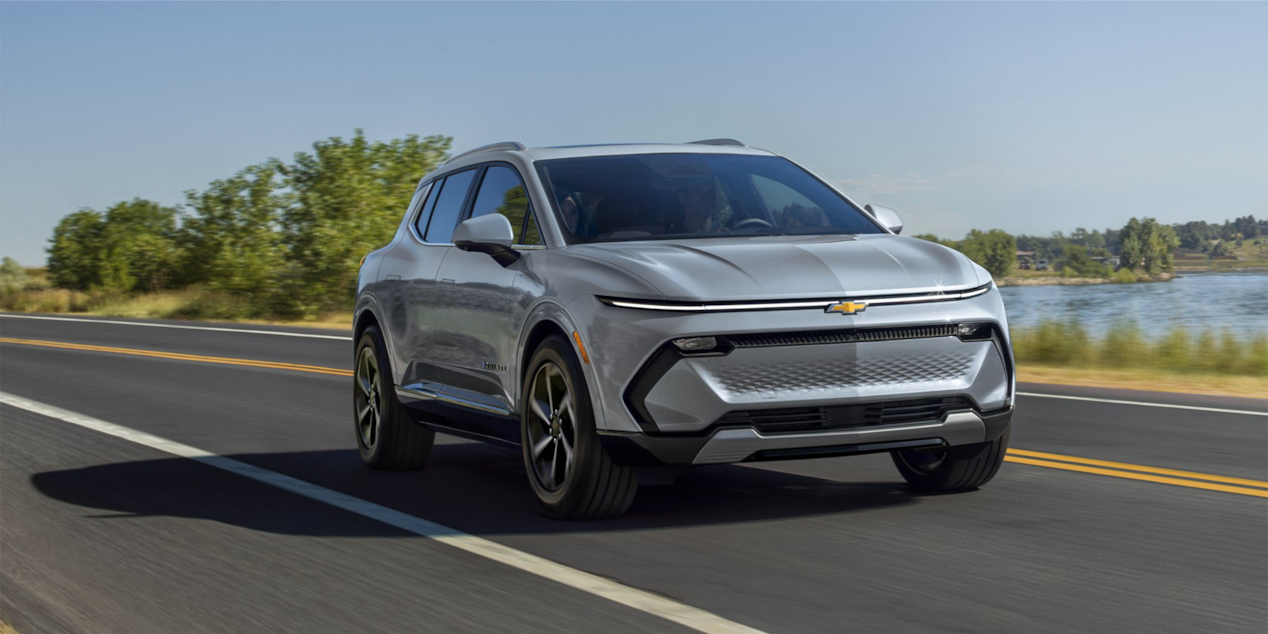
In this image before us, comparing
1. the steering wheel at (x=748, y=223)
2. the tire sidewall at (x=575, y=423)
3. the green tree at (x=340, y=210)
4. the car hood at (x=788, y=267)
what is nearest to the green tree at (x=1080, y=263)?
the steering wheel at (x=748, y=223)

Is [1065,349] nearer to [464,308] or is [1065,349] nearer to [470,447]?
[470,447]

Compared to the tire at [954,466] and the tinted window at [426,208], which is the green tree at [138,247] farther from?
the tire at [954,466]

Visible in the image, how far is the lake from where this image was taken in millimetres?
17188

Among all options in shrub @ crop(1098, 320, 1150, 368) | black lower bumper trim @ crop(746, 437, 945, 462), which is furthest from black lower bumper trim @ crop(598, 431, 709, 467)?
shrub @ crop(1098, 320, 1150, 368)

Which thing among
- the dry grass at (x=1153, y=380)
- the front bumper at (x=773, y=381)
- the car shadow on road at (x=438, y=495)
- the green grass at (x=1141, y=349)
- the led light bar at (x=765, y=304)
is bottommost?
the dry grass at (x=1153, y=380)

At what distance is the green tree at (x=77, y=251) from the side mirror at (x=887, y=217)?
64.5 metres

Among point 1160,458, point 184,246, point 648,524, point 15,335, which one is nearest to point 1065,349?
point 1160,458

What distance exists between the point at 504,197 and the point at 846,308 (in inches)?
92.1

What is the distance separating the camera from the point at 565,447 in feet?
21.0

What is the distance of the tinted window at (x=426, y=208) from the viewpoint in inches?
338

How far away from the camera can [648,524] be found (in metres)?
6.41

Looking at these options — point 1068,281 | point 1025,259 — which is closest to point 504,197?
point 1025,259

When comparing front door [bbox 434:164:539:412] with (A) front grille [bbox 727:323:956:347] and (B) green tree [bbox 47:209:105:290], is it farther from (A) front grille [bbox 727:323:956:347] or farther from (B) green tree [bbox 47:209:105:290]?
(B) green tree [bbox 47:209:105:290]

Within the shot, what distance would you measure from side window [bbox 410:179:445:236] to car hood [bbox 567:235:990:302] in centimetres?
223
